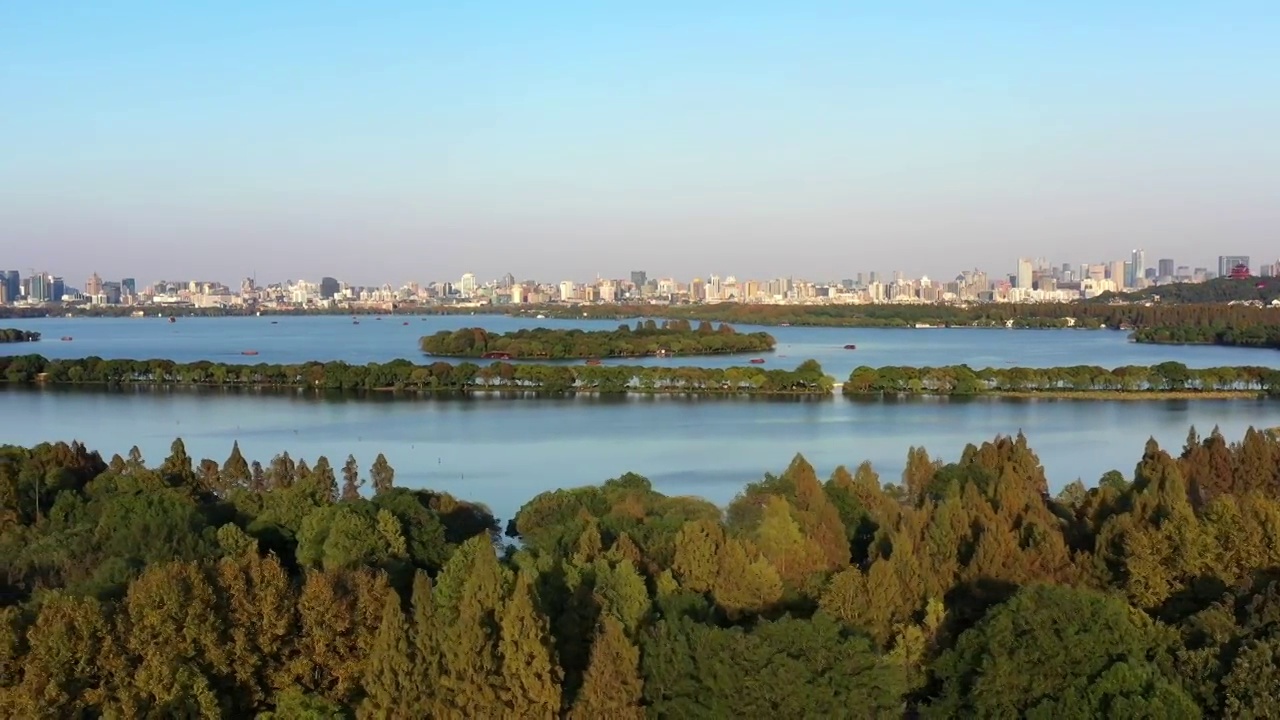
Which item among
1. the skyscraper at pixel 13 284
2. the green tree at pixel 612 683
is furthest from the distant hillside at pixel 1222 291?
the skyscraper at pixel 13 284

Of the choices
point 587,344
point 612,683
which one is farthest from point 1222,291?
point 612,683

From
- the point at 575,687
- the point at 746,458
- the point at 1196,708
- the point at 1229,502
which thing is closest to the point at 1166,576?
the point at 1229,502

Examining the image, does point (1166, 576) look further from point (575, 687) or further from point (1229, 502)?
point (575, 687)

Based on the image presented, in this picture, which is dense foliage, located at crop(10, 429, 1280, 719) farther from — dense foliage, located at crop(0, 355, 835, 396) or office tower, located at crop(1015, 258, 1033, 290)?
office tower, located at crop(1015, 258, 1033, 290)

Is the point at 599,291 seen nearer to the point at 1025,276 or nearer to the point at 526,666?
the point at 1025,276

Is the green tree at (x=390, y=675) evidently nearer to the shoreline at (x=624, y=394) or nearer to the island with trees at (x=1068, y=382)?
the shoreline at (x=624, y=394)
